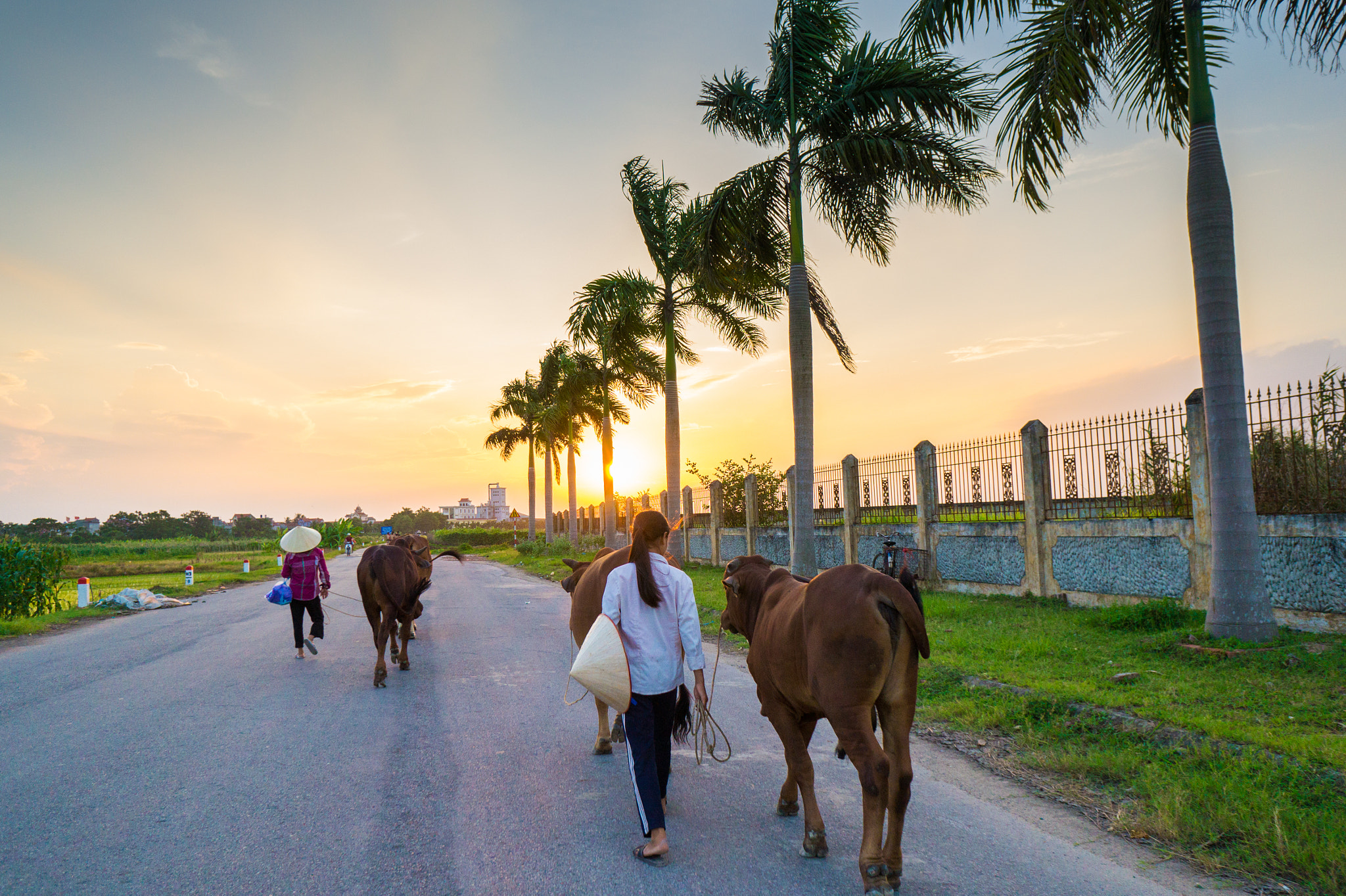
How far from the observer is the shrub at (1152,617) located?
9.20 metres

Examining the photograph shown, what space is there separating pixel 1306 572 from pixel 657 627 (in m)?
8.17

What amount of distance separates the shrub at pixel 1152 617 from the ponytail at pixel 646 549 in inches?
304

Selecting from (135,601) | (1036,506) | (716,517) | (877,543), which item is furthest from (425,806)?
(716,517)

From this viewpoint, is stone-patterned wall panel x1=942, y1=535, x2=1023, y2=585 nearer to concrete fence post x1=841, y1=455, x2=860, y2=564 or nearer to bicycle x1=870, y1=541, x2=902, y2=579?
bicycle x1=870, y1=541, x2=902, y2=579

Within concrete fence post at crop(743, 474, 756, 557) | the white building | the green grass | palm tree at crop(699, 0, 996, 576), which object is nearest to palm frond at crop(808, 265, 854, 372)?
palm tree at crop(699, 0, 996, 576)

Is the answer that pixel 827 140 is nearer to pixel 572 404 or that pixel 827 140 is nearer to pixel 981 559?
pixel 981 559

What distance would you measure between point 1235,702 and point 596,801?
5175mm

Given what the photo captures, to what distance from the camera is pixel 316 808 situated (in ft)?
15.1

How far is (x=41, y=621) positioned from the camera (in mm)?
15258

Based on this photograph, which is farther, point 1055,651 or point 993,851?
point 1055,651

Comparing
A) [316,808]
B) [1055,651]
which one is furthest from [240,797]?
[1055,651]

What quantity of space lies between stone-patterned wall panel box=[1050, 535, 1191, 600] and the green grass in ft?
60.2

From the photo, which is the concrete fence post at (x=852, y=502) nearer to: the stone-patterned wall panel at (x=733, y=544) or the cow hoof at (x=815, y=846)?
the stone-patterned wall panel at (x=733, y=544)

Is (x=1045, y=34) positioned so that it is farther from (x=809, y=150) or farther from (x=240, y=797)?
(x=240, y=797)
